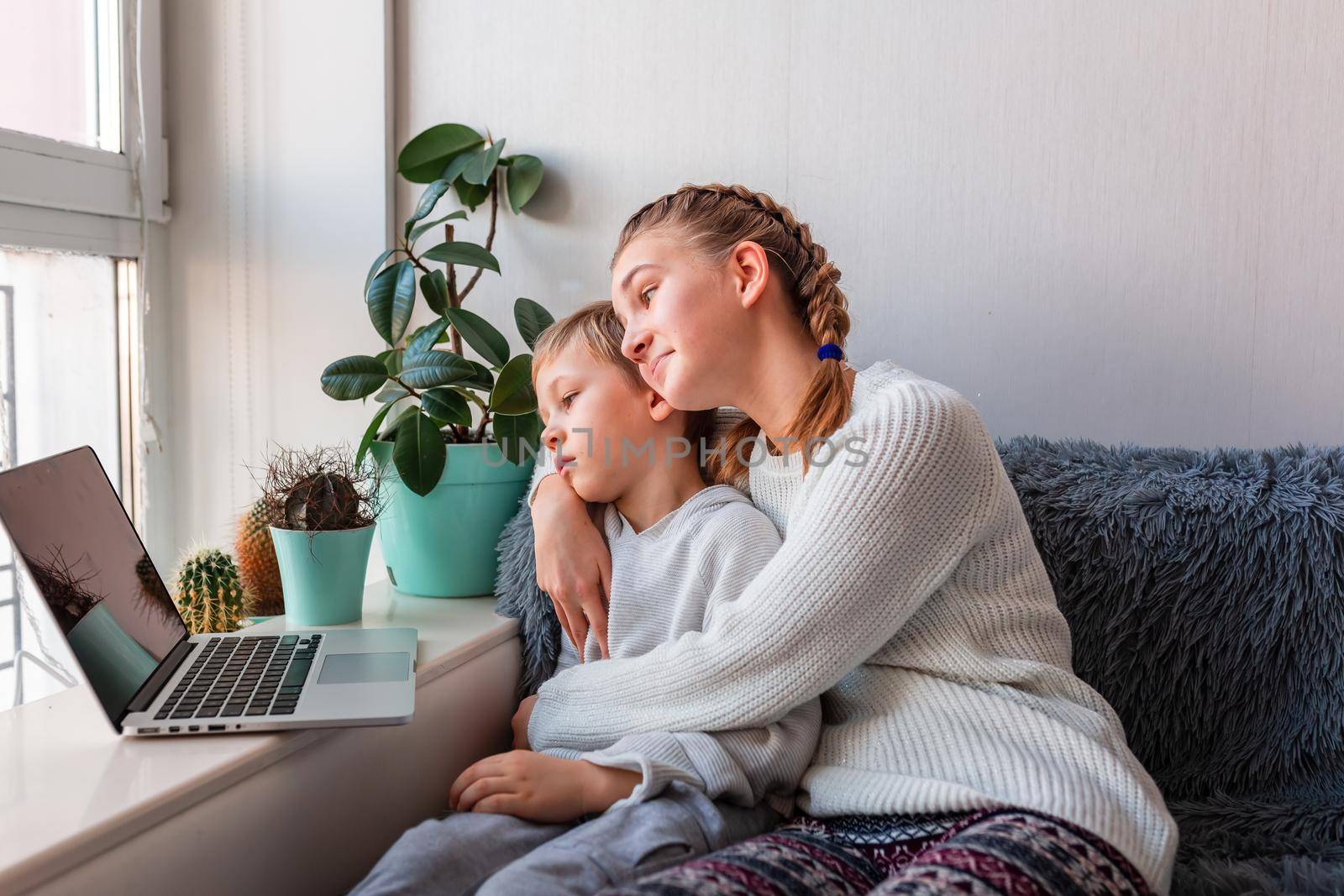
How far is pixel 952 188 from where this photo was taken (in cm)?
136

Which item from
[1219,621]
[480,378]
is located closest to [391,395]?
[480,378]

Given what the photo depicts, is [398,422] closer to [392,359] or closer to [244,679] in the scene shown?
[392,359]

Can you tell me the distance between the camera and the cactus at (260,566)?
56.6 inches

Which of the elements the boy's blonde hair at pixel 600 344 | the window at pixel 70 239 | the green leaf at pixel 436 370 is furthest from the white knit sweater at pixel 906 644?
the window at pixel 70 239

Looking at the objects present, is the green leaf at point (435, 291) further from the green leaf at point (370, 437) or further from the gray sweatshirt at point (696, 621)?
the gray sweatshirt at point (696, 621)

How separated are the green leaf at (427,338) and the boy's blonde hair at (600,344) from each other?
0.68 feet

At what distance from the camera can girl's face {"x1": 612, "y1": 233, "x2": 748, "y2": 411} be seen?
1.06 m

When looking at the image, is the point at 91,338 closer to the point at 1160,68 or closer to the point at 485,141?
the point at 485,141

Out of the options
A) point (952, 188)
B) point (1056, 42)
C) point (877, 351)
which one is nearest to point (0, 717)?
point (877, 351)

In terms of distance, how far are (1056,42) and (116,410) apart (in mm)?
1638

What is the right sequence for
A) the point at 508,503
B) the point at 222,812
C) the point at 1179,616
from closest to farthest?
the point at 222,812 < the point at 1179,616 < the point at 508,503

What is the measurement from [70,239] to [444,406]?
0.74 meters

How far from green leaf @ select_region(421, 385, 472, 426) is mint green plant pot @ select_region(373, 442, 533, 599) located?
4 centimetres

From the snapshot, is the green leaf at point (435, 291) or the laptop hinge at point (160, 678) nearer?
the laptop hinge at point (160, 678)
